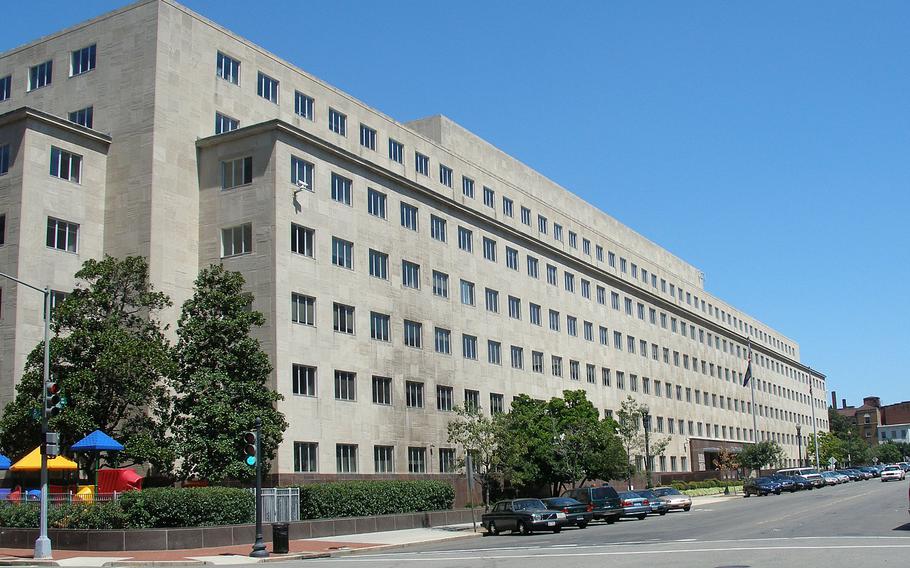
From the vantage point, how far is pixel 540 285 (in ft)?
243

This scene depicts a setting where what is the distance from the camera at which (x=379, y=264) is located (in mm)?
54406

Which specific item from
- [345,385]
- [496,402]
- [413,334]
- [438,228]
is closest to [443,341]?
[413,334]

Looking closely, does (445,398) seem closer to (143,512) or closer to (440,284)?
(440,284)

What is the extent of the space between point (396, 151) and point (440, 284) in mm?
8926

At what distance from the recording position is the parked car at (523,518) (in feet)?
128

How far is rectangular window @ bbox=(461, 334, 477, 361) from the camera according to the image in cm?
6150

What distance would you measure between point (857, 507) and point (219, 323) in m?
32.1

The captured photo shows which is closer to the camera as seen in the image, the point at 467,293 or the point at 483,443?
the point at 483,443

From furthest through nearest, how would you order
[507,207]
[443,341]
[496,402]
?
[507,207]
[496,402]
[443,341]

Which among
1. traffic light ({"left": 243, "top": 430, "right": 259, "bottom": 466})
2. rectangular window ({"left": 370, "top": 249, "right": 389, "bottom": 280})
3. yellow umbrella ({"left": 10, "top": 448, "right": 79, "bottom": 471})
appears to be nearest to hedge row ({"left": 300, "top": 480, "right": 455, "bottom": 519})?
traffic light ({"left": 243, "top": 430, "right": 259, "bottom": 466})

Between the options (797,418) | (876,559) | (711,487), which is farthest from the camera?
(797,418)

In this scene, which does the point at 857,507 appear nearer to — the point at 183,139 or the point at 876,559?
the point at 876,559

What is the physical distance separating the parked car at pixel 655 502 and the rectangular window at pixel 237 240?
963 inches

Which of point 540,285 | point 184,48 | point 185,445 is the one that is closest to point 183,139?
point 184,48
